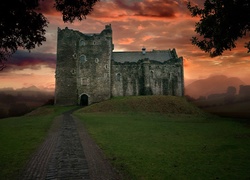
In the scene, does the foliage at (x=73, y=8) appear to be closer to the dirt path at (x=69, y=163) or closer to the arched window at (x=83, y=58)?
the dirt path at (x=69, y=163)

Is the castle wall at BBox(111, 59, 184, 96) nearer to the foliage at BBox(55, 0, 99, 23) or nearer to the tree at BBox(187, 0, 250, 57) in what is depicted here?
the tree at BBox(187, 0, 250, 57)

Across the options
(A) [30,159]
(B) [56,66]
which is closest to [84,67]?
(B) [56,66]

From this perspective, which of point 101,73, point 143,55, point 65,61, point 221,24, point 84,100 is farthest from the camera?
point 143,55

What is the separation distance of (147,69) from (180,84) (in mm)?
9272

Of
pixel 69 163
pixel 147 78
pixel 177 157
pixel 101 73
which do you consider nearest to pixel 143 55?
pixel 147 78

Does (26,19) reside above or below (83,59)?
below

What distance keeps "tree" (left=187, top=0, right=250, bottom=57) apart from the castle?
36991mm

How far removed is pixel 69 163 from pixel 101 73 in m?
46.2

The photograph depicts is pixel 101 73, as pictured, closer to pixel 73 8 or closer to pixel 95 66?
pixel 95 66

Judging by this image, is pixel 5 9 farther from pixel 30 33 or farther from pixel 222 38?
pixel 222 38

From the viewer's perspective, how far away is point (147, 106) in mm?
46969

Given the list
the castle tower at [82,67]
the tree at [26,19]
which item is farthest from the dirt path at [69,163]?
the castle tower at [82,67]

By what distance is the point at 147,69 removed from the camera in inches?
2315

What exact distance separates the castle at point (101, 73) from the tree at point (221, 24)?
3699cm
